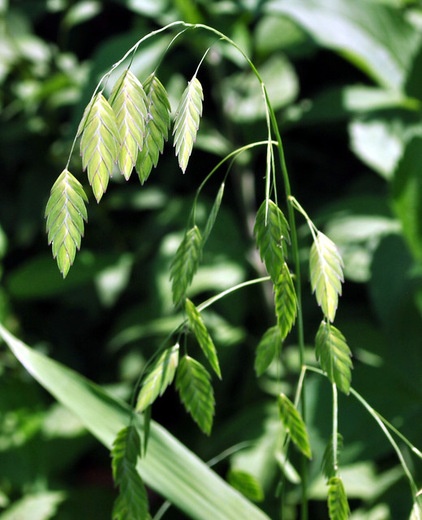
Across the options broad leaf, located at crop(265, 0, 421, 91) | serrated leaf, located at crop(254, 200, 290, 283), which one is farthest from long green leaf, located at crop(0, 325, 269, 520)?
broad leaf, located at crop(265, 0, 421, 91)

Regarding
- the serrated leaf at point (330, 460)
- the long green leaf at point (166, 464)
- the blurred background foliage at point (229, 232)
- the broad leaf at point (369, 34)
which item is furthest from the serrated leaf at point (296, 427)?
the broad leaf at point (369, 34)

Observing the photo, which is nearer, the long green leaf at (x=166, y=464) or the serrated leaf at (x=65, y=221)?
the serrated leaf at (x=65, y=221)

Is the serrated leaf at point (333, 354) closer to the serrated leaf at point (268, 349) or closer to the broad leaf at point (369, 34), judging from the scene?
the serrated leaf at point (268, 349)

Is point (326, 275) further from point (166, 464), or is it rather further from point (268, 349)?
point (166, 464)

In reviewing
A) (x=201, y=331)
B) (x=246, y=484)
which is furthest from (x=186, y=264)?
(x=246, y=484)

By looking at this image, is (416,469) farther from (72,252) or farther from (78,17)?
(78,17)
